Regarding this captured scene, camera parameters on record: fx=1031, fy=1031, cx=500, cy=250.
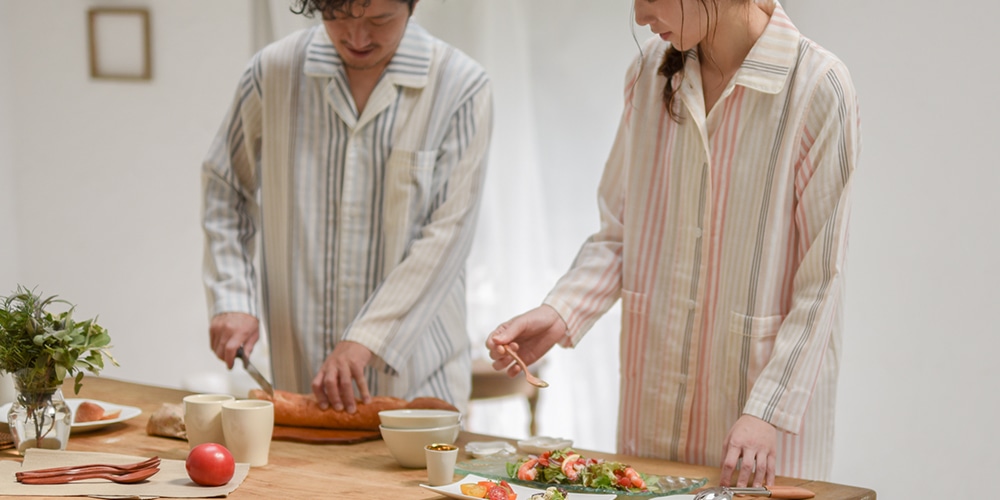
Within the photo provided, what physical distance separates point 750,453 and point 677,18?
2.55ft

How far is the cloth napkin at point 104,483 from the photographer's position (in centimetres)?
164

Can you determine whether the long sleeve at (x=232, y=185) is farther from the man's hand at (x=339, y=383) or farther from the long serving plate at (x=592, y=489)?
the long serving plate at (x=592, y=489)

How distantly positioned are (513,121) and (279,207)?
1.98 metres

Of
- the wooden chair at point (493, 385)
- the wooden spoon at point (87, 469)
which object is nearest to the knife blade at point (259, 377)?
the wooden spoon at point (87, 469)

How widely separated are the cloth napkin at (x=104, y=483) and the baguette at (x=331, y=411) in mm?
300

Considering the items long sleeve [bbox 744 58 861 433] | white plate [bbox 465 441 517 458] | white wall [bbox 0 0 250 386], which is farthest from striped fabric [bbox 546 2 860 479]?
white wall [bbox 0 0 250 386]

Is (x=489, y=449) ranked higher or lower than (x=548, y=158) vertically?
lower

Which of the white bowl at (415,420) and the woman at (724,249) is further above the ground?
the woman at (724,249)

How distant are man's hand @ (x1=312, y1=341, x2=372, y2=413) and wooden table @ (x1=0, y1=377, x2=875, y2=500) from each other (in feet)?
0.37

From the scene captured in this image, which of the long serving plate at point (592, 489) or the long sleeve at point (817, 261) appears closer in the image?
the long serving plate at point (592, 489)

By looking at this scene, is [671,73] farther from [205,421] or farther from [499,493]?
[205,421]

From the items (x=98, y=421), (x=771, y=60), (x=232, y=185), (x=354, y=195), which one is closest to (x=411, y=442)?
(x=98, y=421)

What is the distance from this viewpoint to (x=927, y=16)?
2.80m

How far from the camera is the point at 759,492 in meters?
1.59
